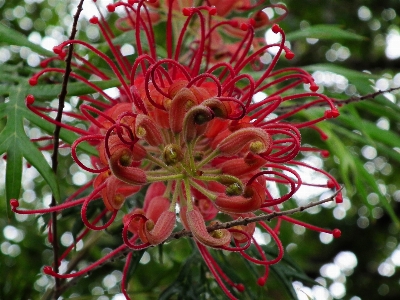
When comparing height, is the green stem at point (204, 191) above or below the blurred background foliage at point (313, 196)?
above

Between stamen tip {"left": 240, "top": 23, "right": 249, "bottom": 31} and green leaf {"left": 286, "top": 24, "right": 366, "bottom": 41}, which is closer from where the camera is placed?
stamen tip {"left": 240, "top": 23, "right": 249, "bottom": 31}

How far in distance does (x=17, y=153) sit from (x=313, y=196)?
192cm

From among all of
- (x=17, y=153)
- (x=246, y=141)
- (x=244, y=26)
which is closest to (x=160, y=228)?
(x=246, y=141)

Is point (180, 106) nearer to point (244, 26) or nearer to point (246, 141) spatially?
point (246, 141)

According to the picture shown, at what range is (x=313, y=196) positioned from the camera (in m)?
2.73

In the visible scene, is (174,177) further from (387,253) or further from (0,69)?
(387,253)

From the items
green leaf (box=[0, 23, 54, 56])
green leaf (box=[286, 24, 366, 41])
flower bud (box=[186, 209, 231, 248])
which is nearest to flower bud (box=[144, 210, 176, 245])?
flower bud (box=[186, 209, 231, 248])

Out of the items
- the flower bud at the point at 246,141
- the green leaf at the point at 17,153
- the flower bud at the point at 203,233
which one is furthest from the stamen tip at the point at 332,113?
the green leaf at the point at 17,153

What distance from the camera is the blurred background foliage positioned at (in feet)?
4.74

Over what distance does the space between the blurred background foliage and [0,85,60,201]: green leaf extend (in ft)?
0.33

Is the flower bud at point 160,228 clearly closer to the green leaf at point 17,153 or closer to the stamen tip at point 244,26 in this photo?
the green leaf at point 17,153

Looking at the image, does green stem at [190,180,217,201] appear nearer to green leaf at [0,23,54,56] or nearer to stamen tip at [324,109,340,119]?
stamen tip at [324,109,340,119]

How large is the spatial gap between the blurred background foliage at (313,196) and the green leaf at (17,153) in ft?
0.33

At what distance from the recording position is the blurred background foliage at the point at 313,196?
1444 millimetres
